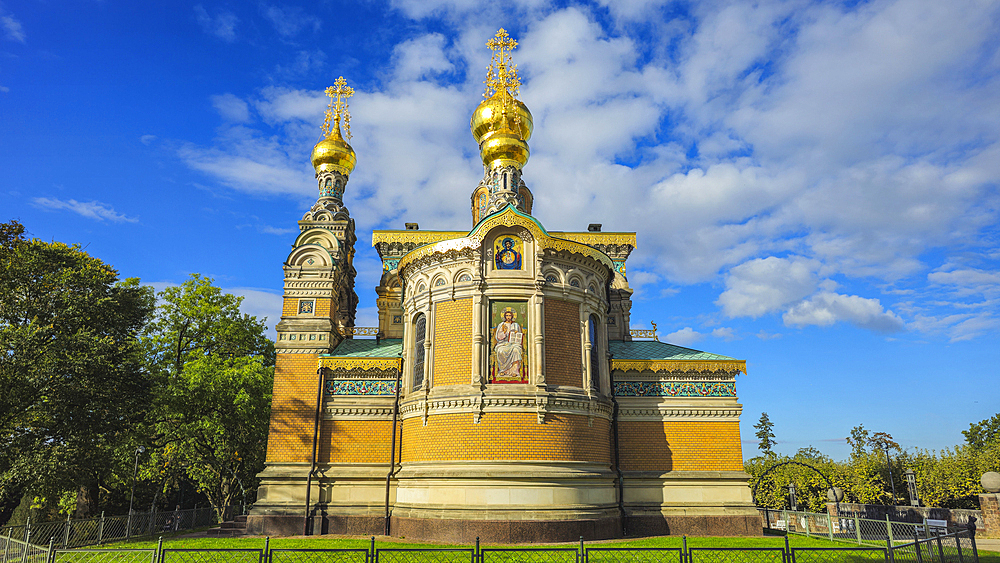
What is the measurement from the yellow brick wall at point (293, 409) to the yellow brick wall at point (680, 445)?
9.77m

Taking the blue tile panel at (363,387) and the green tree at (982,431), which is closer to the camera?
the blue tile panel at (363,387)

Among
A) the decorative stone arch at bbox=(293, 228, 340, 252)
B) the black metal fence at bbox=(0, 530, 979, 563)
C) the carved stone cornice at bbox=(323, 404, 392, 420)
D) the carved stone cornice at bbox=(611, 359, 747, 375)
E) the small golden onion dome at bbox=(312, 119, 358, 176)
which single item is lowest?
the black metal fence at bbox=(0, 530, 979, 563)

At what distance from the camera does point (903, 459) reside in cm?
3409

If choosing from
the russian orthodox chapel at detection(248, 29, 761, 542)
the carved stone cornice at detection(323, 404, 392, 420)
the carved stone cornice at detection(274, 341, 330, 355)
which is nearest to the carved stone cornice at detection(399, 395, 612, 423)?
the russian orthodox chapel at detection(248, 29, 761, 542)

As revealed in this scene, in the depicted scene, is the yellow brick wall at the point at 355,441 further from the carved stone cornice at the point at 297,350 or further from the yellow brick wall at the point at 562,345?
the yellow brick wall at the point at 562,345

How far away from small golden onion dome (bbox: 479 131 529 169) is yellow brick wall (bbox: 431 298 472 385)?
7.80m

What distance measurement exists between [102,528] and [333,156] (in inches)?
600

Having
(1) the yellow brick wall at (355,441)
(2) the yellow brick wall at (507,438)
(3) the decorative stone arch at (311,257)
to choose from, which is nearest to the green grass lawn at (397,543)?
(2) the yellow brick wall at (507,438)

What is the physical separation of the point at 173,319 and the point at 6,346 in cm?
901

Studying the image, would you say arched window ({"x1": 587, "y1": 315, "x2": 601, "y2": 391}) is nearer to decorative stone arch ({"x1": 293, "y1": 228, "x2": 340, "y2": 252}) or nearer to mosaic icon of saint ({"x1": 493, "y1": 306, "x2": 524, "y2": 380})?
mosaic icon of saint ({"x1": 493, "y1": 306, "x2": 524, "y2": 380})

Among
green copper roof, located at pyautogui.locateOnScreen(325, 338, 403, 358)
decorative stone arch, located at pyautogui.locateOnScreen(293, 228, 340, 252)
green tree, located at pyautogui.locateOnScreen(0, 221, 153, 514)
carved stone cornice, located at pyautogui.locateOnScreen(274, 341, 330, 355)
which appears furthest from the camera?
decorative stone arch, located at pyautogui.locateOnScreen(293, 228, 340, 252)

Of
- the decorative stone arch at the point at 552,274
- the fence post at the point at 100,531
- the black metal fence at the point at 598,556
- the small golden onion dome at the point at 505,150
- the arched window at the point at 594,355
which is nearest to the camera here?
the black metal fence at the point at 598,556

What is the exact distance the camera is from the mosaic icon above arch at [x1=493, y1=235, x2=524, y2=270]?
642 inches

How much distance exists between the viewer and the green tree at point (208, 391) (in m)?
20.4
